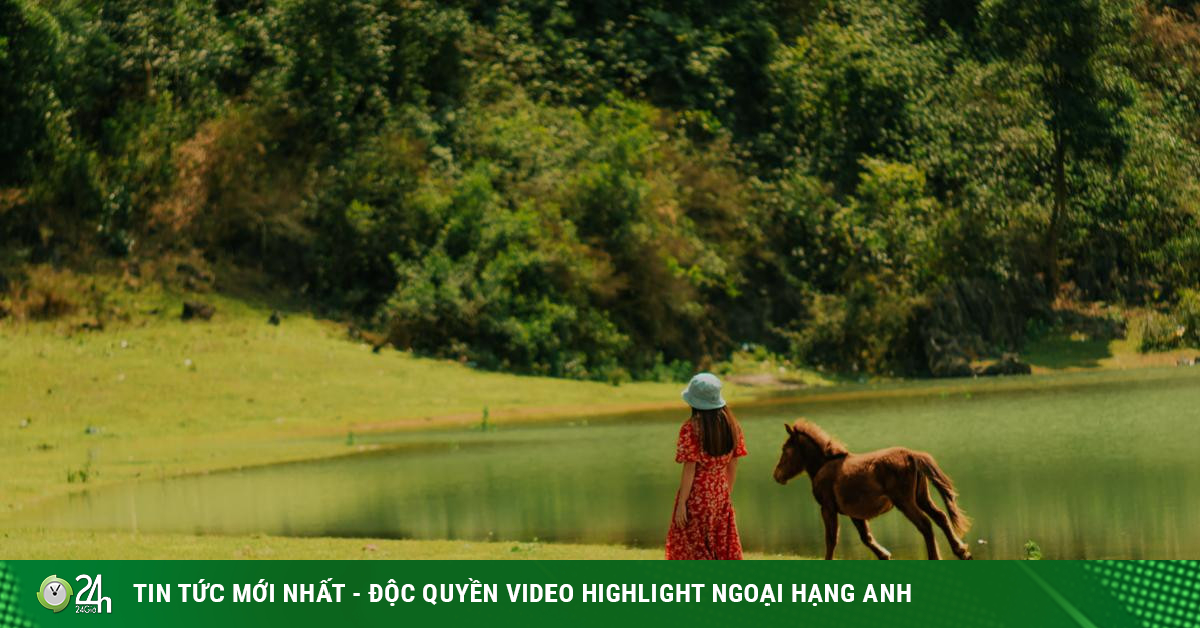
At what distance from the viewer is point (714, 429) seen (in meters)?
9.33

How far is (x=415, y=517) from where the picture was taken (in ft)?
55.2

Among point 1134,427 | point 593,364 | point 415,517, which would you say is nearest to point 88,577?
point 415,517

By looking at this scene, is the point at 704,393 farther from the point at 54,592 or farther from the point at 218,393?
the point at 218,393

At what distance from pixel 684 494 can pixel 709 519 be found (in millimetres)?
213

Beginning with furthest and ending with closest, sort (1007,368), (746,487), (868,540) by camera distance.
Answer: (1007,368)
(746,487)
(868,540)

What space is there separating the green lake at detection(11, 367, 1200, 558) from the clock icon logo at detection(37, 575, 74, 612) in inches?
248

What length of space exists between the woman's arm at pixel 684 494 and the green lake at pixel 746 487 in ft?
11.5

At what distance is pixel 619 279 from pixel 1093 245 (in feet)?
39.0

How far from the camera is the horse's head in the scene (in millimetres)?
10797

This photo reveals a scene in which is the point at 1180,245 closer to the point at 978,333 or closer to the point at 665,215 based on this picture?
the point at 978,333

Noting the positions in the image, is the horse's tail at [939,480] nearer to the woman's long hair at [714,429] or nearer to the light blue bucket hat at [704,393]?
the woman's long hair at [714,429]

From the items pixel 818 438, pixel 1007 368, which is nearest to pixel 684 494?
pixel 818 438

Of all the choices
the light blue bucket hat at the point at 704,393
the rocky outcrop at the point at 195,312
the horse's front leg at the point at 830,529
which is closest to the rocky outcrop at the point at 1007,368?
the rocky outcrop at the point at 195,312

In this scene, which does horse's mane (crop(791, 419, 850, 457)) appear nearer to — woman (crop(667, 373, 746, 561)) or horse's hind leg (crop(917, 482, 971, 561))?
horse's hind leg (crop(917, 482, 971, 561))
